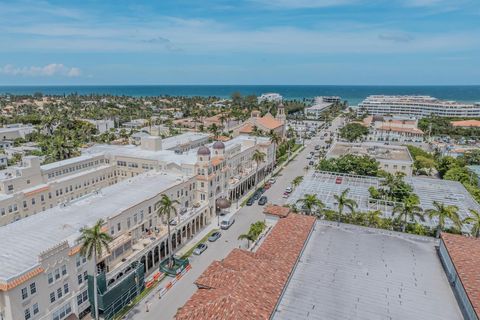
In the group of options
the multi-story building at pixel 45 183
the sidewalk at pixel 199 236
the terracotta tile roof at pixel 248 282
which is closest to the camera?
the terracotta tile roof at pixel 248 282

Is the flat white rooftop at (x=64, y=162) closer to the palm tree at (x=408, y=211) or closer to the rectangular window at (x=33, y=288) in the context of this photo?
the rectangular window at (x=33, y=288)

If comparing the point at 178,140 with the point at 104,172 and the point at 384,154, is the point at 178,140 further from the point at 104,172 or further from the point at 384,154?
the point at 384,154

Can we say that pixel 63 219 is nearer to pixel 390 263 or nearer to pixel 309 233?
pixel 309 233

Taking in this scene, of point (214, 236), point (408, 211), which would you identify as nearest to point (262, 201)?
point (214, 236)

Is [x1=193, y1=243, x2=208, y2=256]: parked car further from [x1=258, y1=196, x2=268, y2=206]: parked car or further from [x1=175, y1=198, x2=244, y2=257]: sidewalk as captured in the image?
[x1=258, y1=196, x2=268, y2=206]: parked car

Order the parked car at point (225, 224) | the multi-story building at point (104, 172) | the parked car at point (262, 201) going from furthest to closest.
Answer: the parked car at point (262, 201)
the parked car at point (225, 224)
the multi-story building at point (104, 172)

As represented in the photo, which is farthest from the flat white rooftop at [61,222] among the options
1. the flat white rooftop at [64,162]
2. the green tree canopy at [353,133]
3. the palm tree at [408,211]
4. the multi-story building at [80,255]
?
the green tree canopy at [353,133]
